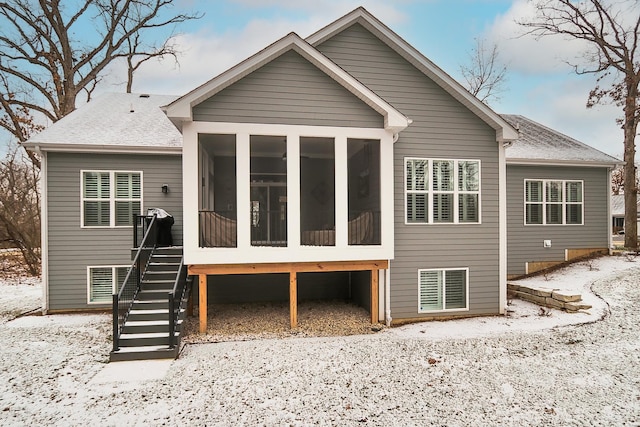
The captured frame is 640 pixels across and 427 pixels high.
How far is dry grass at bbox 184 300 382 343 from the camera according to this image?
732 cm

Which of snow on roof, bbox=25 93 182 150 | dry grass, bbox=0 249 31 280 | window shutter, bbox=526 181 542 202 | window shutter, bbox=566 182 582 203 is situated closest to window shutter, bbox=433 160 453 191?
window shutter, bbox=526 181 542 202

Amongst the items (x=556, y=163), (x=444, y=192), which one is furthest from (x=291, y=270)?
(x=556, y=163)

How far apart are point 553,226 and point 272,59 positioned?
35.4ft

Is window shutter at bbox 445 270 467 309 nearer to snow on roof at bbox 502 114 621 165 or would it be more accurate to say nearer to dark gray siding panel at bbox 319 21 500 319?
dark gray siding panel at bbox 319 21 500 319

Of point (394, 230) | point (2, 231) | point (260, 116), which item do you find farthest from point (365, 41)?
point (2, 231)

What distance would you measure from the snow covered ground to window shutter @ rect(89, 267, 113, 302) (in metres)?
1.39

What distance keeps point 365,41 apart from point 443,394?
779cm

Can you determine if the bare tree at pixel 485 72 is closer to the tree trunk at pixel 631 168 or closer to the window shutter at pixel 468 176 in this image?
the tree trunk at pixel 631 168

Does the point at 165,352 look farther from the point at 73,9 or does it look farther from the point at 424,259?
the point at 73,9

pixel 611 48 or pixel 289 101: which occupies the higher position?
pixel 611 48

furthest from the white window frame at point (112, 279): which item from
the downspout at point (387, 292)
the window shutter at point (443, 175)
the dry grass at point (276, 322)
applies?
the window shutter at point (443, 175)

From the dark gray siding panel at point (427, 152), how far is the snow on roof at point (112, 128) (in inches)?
207

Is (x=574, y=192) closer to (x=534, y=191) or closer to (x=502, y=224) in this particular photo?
(x=534, y=191)

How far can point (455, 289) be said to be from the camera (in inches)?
338
